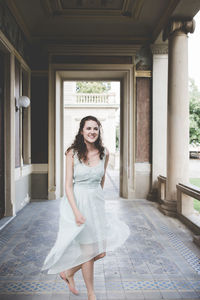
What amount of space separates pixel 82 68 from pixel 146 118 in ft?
6.94

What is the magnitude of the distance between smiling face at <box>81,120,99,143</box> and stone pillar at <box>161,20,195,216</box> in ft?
10.9

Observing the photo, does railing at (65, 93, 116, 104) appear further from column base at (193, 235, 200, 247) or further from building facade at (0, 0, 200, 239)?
column base at (193, 235, 200, 247)

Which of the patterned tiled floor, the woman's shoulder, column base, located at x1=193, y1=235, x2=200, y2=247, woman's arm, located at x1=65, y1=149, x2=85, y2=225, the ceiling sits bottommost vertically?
the patterned tiled floor

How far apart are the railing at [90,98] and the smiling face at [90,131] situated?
16419 millimetres

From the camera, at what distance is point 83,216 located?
2.08m

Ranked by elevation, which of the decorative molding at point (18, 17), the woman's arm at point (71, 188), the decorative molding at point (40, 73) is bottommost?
the woman's arm at point (71, 188)

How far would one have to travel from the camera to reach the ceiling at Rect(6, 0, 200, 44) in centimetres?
525

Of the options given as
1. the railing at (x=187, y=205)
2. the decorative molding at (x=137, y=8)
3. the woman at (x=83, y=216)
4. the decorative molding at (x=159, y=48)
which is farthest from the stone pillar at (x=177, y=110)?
the woman at (x=83, y=216)

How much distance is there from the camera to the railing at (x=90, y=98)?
722 inches

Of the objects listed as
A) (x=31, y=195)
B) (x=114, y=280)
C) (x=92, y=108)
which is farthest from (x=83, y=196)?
(x=92, y=108)

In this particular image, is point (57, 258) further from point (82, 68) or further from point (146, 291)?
point (82, 68)

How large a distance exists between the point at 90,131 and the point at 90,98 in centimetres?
1692

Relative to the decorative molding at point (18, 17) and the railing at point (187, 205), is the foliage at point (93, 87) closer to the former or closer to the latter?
the decorative molding at point (18, 17)

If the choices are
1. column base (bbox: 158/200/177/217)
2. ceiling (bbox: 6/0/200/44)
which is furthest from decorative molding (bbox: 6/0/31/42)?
column base (bbox: 158/200/177/217)
